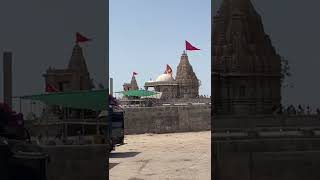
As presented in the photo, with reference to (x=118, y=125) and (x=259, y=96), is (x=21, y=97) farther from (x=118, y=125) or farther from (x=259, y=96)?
(x=118, y=125)

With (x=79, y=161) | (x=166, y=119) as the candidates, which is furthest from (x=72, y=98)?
(x=166, y=119)

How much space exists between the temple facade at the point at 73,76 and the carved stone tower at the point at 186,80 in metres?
53.4

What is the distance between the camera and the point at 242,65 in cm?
823

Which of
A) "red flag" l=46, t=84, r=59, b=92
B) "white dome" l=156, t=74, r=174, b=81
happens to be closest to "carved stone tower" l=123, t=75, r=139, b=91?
"white dome" l=156, t=74, r=174, b=81

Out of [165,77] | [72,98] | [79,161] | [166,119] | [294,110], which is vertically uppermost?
[165,77]

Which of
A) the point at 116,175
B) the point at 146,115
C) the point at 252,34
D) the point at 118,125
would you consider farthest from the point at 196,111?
the point at 252,34

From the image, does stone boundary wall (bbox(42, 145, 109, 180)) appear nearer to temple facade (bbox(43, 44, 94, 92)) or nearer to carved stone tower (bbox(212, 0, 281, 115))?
temple facade (bbox(43, 44, 94, 92))

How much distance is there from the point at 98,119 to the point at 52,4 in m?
1.89

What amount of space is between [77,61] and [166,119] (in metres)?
26.3

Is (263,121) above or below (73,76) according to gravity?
below

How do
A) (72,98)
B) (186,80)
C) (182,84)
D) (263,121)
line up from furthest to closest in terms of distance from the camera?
(182,84), (186,80), (263,121), (72,98)

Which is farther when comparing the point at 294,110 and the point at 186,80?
the point at 186,80

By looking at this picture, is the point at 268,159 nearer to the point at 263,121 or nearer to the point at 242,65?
the point at 263,121

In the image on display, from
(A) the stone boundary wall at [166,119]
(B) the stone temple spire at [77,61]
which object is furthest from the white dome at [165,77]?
Result: (B) the stone temple spire at [77,61]
